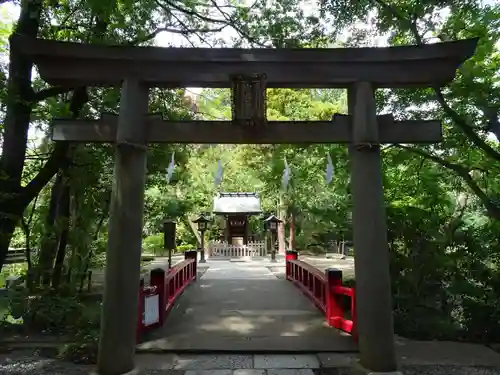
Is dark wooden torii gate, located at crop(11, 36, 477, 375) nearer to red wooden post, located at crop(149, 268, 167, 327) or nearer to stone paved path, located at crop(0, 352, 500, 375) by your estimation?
stone paved path, located at crop(0, 352, 500, 375)

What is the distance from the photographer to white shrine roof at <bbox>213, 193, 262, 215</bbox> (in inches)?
939

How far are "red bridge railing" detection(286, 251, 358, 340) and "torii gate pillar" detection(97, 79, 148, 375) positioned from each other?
3.50m

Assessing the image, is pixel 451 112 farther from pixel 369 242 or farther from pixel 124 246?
pixel 124 246

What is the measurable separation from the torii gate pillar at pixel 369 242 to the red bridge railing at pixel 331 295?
1.44 m

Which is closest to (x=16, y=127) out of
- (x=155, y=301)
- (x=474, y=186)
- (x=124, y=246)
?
(x=124, y=246)

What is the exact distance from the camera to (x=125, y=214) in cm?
457

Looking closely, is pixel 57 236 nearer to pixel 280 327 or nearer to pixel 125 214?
pixel 125 214

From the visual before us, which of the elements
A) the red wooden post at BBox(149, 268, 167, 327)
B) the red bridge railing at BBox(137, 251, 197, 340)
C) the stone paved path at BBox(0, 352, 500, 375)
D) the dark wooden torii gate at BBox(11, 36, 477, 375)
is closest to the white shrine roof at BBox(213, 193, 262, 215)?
the red bridge railing at BBox(137, 251, 197, 340)

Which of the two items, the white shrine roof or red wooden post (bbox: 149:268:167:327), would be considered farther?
the white shrine roof

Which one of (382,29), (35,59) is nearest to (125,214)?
(35,59)

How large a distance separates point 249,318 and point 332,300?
1.70 metres

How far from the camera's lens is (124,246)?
4520mm

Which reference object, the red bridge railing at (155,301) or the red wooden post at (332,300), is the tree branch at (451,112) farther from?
the red bridge railing at (155,301)

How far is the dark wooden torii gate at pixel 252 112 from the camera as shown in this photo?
461 cm
